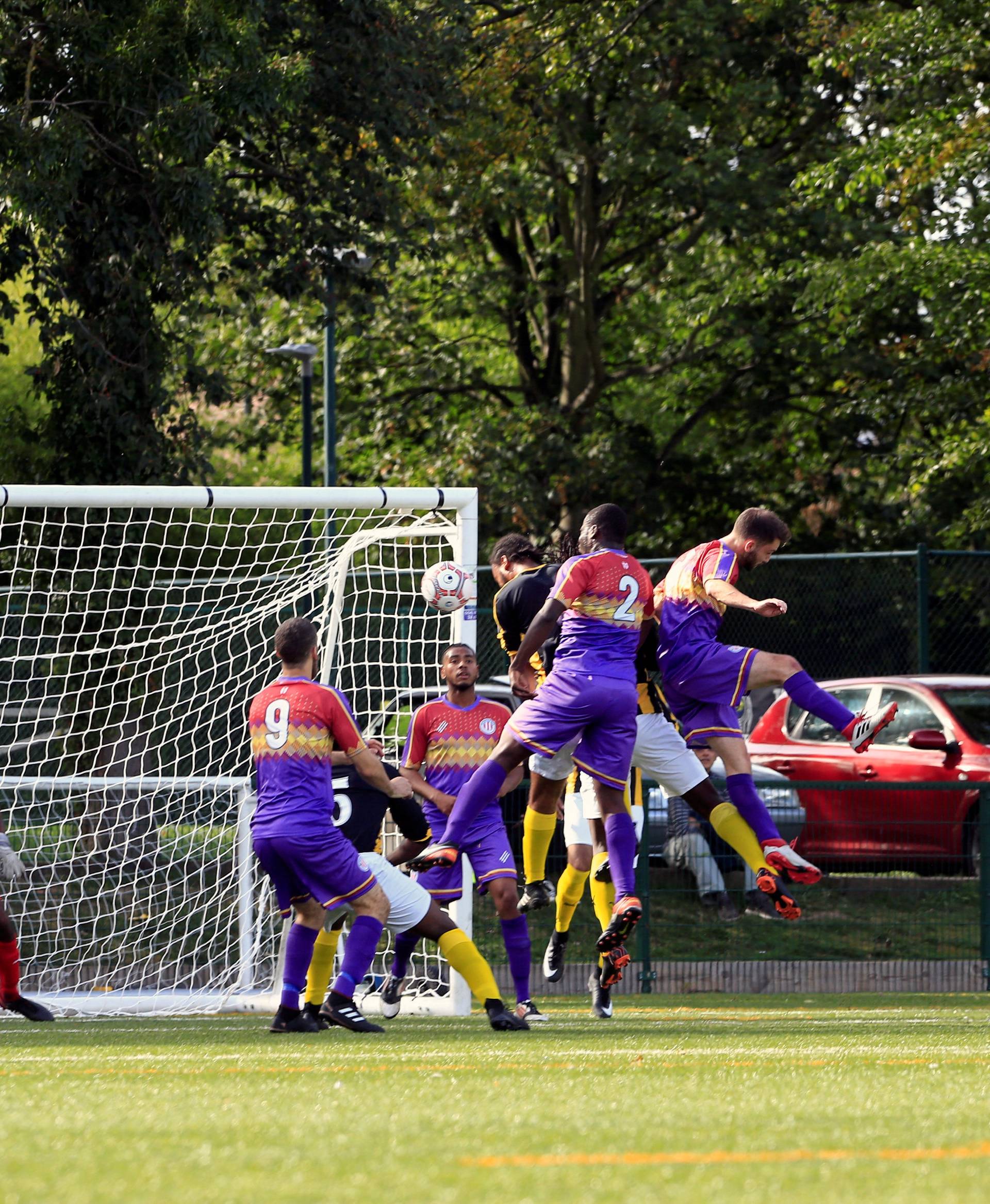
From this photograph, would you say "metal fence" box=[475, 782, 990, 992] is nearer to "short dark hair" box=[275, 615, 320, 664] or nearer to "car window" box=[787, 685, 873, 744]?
"car window" box=[787, 685, 873, 744]

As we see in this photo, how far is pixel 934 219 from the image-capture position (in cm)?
2259

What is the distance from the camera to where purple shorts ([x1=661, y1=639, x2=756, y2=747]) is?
8.96m

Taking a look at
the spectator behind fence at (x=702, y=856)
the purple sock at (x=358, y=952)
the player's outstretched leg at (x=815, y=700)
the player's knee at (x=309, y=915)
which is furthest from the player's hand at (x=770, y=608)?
the spectator behind fence at (x=702, y=856)

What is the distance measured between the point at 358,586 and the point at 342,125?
6.10 meters

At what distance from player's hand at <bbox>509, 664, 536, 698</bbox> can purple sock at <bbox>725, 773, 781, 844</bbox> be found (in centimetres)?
105

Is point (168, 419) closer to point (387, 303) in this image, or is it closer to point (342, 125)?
point (342, 125)

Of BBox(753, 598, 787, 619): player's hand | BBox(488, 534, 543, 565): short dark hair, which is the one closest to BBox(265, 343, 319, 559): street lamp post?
BBox(488, 534, 543, 565): short dark hair

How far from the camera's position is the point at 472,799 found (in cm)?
873

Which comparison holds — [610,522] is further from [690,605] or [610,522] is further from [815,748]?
[815,748]

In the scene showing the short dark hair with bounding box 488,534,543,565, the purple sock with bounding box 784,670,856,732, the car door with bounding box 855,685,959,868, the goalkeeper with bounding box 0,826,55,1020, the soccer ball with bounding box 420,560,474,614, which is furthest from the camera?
the car door with bounding box 855,685,959,868

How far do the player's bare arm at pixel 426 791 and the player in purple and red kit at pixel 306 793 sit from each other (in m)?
1.19

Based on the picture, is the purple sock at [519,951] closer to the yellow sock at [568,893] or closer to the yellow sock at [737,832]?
the yellow sock at [568,893]

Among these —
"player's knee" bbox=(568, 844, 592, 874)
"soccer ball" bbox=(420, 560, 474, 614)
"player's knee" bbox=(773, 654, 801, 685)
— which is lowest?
"player's knee" bbox=(568, 844, 592, 874)

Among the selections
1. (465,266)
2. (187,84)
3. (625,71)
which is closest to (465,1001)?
(187,84)
